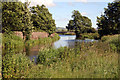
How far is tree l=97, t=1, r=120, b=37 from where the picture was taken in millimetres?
41000

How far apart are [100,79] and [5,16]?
18.9 meters

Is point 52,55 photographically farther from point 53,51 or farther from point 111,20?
point 111,20

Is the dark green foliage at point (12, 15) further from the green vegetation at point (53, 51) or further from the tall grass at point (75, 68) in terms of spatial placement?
the tall grass at point (75, 68)

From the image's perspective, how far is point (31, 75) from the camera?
735 cm

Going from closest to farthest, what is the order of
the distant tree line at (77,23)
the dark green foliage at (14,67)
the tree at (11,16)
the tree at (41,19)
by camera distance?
the dark green foliage at (14,67) < the tree at (11,16) < the tree at (41,19) < the distant tree line at (77,23)

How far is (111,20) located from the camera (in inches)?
1666

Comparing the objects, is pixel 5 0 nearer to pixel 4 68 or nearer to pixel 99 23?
pixel 4 68

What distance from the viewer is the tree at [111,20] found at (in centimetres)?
4100

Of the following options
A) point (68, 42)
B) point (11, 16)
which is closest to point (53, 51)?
point (68, 42)

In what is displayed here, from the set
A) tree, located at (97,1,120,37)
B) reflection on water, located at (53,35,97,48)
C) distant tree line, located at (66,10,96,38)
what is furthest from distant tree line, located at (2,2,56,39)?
distant tree line, located at (66,10,96,38)

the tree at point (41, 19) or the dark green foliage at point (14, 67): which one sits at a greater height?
the tree at point (41, 19)

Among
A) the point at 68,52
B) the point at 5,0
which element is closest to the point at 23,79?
the point at 68,52

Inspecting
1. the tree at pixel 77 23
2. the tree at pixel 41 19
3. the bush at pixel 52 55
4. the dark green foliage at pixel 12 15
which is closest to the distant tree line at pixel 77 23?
the tree at pixel 77 23

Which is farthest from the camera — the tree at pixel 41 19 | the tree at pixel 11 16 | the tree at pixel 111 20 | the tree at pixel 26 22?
the tree at pixel 111 20
